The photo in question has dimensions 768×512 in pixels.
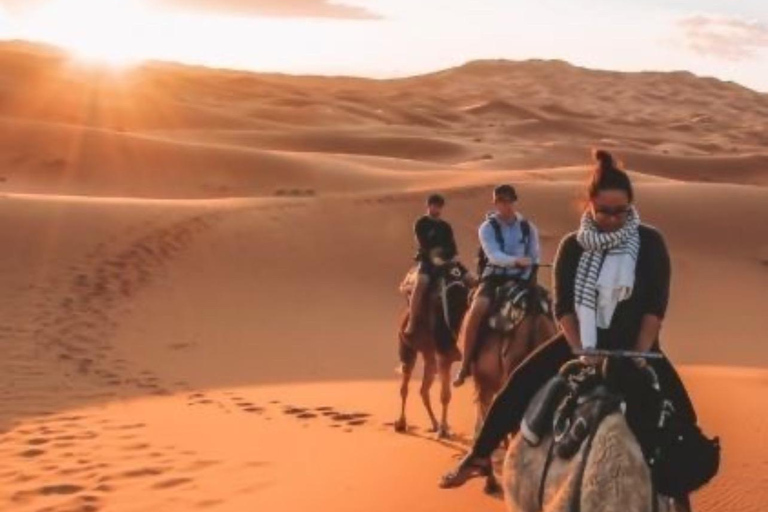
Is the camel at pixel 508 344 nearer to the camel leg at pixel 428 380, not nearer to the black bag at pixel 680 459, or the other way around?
the camel leg at pixel 428 380

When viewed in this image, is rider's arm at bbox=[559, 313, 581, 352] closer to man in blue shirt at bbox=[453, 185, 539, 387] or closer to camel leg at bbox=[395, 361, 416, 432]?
man in blue shirt at bbox=[453, 185, 539, 387]

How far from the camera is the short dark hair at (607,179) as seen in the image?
518cm

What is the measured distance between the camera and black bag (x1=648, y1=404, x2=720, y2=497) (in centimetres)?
488

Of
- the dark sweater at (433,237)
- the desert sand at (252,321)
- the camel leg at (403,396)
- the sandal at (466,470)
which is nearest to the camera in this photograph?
the sandal at (466,470)

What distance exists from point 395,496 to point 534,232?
2605 mm

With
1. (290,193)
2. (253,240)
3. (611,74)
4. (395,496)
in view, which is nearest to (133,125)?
(290,193)

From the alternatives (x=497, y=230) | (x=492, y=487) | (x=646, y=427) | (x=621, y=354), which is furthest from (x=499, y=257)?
(x=646, y=427)

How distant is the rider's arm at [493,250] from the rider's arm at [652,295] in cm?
420

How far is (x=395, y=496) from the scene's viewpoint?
8.62 m

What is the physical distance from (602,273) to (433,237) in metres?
6.24

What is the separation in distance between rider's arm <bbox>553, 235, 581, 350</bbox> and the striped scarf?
67 mm

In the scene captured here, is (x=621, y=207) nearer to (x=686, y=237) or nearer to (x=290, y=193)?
(x=686, y=237)

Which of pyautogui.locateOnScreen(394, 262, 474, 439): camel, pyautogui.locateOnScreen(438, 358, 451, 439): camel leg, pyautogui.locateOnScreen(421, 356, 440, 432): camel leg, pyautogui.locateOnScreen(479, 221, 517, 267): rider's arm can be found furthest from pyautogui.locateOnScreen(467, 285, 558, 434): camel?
pyautogui.locateOnScreen(421, 356, 440, 432): camel leg

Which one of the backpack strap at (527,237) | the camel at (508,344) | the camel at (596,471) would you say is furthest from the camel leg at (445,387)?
the camel at (596,471)
